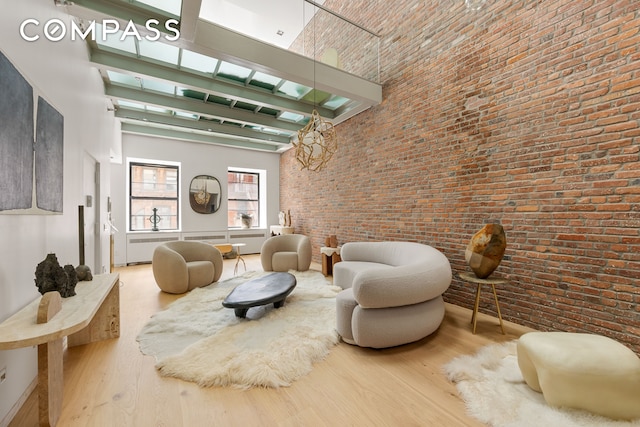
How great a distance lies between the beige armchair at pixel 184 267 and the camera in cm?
407

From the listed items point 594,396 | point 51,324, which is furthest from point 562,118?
point 51,324

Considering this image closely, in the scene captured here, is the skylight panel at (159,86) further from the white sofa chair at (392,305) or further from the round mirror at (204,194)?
the white sofa chair at (392,305)

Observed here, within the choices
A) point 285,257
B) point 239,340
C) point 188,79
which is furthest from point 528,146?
point 188,79

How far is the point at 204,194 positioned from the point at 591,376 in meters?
7.74

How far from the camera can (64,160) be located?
2516 millimetres

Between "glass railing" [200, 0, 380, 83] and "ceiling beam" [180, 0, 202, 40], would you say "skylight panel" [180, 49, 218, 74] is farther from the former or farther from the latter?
"glass railing" [200, 0, 380, 83]

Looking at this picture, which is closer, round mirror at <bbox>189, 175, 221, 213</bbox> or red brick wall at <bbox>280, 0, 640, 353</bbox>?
red brick wall at <bbox>280, 0, 640, 353</bbox>

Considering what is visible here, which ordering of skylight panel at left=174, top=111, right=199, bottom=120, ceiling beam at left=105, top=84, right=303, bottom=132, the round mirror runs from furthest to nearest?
the round mirror, skylight panel at left=174, top=111, right=199, bottom=120, ceiling beam at left=105, top=84, right=303, bottom=132

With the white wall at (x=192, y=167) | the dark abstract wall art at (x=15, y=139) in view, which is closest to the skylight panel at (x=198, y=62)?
the dark abstract wall art at (x=15, y=139)

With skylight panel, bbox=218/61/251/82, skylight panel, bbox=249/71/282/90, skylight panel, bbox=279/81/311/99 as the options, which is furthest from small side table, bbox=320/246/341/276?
skylight panel, bbox=218/61/251/82

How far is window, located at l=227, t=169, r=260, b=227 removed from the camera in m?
8.25

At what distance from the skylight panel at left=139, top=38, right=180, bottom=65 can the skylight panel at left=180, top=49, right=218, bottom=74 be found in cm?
11

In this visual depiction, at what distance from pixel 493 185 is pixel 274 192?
6.51m

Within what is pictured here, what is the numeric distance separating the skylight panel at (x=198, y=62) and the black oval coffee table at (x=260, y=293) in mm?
3362
